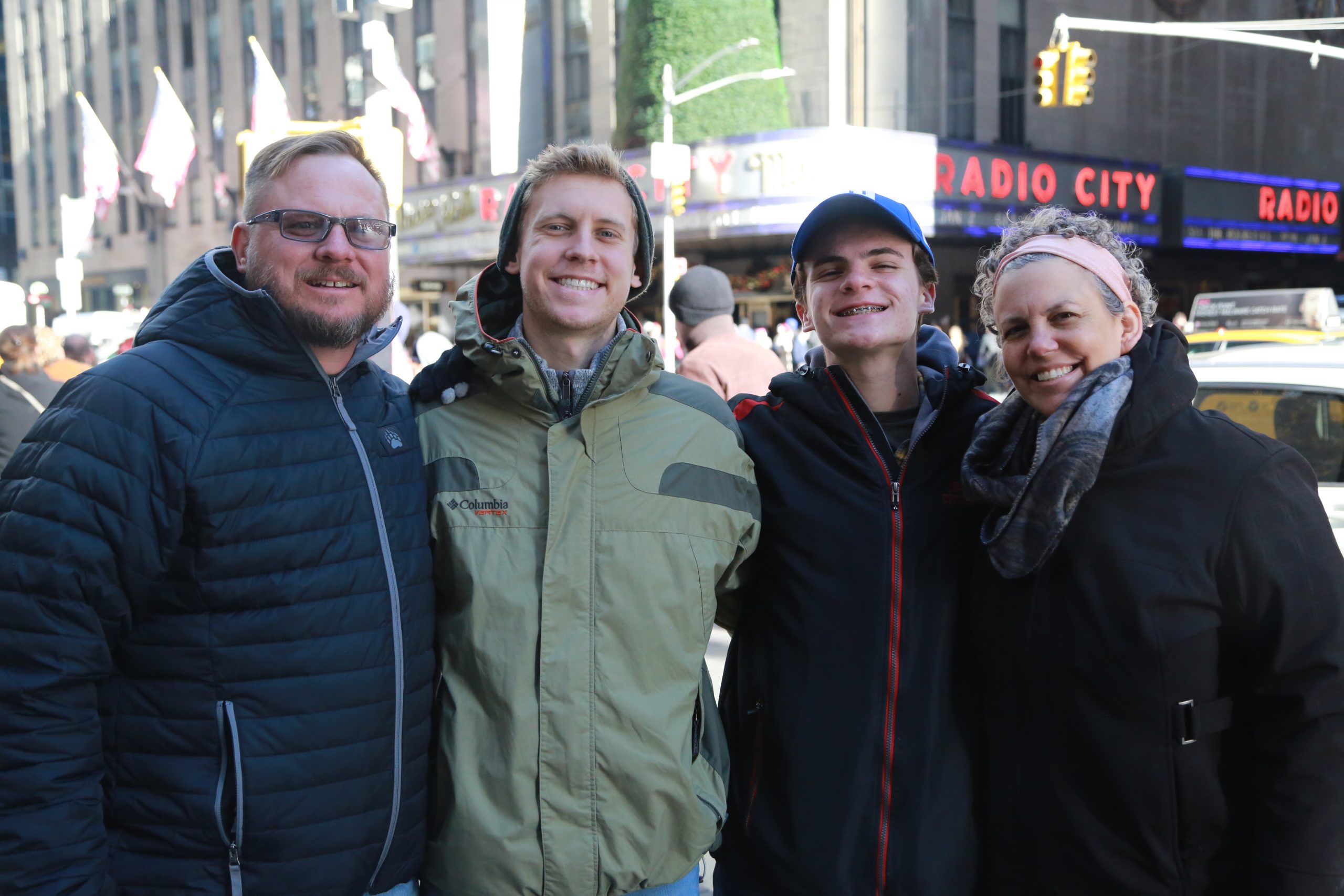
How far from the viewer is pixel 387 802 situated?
211 centimetres

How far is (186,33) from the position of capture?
48.8 m

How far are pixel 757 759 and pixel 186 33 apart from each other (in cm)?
5533

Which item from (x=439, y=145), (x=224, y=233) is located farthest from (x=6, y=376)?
(x=224, y=233)

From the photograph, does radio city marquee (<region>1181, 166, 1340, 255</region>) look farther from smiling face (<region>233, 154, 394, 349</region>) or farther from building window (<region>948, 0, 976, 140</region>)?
smiling face (<region>233, 154, 394, 349</region>)

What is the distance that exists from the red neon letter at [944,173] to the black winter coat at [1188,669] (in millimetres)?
21764

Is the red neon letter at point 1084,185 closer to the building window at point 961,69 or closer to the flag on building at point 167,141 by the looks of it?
the building window at point 961,69

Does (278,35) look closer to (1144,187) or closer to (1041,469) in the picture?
(1144,187)

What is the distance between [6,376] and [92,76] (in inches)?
2185

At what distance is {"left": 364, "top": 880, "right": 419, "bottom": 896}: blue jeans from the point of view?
219cm

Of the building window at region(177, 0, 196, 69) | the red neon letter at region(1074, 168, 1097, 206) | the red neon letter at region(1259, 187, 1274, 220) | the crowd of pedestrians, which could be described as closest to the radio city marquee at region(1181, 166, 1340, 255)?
the red neon letter at region(1259, 187, 1274, 220)


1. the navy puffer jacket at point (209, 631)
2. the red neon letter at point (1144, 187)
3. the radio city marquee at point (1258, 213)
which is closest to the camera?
the navy puffer jacket at point (209, 631)

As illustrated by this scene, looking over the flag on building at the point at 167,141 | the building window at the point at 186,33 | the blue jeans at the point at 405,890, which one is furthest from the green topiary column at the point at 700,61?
the building window at the point at 186,33

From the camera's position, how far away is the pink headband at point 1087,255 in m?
2.19

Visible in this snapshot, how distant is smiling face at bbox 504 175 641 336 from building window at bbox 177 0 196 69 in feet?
175
